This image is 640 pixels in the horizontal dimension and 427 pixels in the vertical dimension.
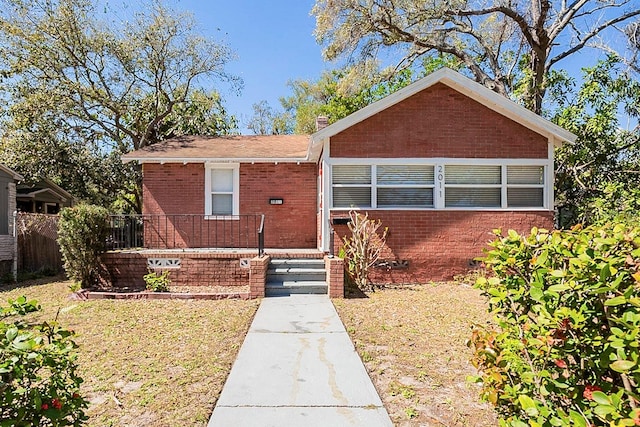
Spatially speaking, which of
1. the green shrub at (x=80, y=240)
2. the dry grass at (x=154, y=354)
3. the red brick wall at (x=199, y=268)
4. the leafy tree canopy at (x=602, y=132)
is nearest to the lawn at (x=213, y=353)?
the dry grass at (x=154, y=354)

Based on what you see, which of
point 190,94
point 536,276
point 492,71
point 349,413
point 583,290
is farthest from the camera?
point 190,94

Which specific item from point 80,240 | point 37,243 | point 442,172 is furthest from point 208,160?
point 442,172

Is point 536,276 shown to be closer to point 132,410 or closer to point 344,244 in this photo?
point 132,410

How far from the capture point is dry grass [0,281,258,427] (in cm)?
353

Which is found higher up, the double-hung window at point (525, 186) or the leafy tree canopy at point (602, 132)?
the leafy tree canopy at point (602, 132)

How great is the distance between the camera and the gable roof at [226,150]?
11930 mm

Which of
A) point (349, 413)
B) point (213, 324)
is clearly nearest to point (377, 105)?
point (213, 324)

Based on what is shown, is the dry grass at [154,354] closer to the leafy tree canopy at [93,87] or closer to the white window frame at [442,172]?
the white window frame at [442,172]

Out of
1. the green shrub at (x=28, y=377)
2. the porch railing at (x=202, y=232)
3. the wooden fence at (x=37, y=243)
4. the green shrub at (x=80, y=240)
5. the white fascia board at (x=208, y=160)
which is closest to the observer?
the green shrub at (x=28, y=377)

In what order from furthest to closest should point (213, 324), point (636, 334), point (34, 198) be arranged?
point (34, 198)
point (213, 324)
point (636, 334)

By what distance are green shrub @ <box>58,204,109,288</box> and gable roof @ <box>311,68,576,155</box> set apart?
567 centimetres

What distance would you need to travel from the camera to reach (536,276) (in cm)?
221

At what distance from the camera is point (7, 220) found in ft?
40.2

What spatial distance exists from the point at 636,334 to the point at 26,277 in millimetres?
14471
